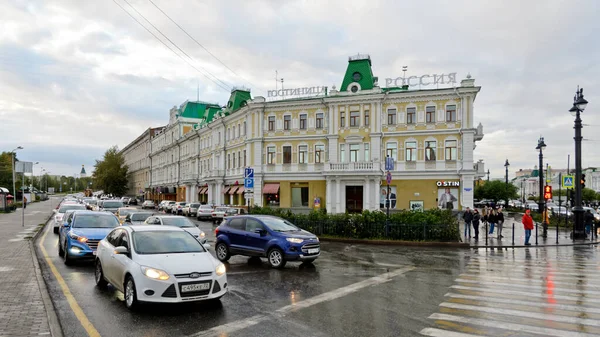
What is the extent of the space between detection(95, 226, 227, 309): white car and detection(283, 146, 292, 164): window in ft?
120

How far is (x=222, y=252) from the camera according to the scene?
15.2 m

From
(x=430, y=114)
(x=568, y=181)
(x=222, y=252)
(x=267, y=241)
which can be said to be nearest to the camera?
(x=267, y=241)

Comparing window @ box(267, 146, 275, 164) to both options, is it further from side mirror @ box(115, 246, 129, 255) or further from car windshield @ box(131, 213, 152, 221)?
side mirror @ box(115, 246, 129, 255)

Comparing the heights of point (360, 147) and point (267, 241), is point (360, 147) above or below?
above

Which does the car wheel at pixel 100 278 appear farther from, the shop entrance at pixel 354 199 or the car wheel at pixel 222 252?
the shop entrance at pixel 354 199

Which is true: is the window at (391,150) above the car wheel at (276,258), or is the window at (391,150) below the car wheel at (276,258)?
above

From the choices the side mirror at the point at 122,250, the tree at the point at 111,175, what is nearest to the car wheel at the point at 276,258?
the side mirror at the point at 122,250

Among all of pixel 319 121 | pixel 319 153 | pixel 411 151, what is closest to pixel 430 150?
pixel 411 151

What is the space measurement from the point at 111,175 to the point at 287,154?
67.7 m

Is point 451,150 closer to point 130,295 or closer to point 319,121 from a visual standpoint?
point 319,121

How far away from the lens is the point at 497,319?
788 cm

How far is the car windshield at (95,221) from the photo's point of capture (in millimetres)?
14593

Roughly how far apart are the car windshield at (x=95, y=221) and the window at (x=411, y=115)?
31842mm

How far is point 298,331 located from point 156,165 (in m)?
91.4
